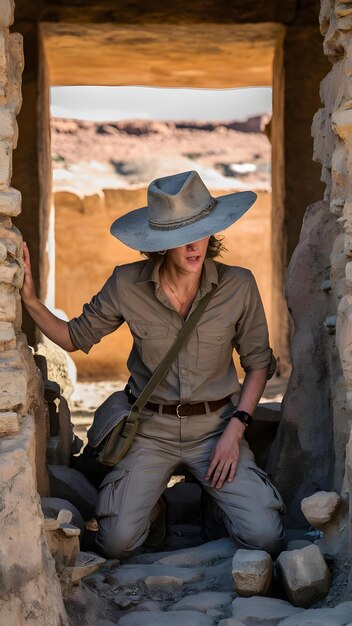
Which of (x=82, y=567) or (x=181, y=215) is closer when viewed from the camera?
(x=82, y=567)

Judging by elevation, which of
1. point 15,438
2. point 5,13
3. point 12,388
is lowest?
point 15,438

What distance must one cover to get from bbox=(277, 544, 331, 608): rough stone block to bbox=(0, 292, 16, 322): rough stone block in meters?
1.23

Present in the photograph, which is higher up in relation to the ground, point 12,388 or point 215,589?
point 12,388

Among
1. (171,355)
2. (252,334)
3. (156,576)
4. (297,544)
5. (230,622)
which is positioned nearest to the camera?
(230,622)

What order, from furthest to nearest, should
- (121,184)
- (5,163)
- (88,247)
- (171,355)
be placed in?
1. (121,184)
2. (88,247)
3. (171,355)
4. (5,163)

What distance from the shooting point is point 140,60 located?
8.18 metres

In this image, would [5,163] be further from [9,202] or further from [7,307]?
[7,307]

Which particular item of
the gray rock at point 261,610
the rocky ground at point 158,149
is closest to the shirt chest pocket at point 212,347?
the gray rock at point 261,610

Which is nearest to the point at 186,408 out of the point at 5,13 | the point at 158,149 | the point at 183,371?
the point at 183,371

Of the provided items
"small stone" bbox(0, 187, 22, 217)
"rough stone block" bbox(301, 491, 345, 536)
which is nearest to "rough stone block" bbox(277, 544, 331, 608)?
"rough stone block" bbox(301, 491, 345, 536)

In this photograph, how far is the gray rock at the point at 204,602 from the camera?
3549 millimetres

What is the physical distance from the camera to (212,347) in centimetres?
418

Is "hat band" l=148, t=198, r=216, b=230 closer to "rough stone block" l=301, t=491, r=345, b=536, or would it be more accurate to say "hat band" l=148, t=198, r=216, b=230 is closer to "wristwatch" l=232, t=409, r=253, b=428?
"wristwatch" l=232, t=409, r=253, b=428

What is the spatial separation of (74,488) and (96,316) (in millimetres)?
796
